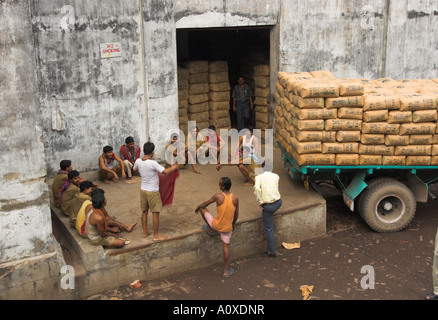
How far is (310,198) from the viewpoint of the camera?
31.3 feet

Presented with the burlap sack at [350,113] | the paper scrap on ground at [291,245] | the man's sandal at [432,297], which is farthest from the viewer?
the paper scrap on ground at [291,245]

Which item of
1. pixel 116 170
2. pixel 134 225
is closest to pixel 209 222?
pixel 134 225

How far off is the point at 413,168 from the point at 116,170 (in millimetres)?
5441

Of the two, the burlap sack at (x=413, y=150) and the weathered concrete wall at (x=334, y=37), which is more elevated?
the weathered concrete wall at (x=334, y=37)

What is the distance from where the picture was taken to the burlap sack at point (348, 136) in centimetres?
866

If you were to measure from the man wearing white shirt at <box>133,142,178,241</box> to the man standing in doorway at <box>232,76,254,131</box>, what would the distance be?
611cm

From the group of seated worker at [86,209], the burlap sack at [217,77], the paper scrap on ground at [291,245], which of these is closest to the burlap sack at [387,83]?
the paper scrap on ground at [291,245]

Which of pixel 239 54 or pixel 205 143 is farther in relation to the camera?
pixel 239 54

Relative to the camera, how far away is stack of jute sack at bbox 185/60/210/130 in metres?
13.1

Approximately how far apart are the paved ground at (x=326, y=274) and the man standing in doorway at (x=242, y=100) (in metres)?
4.99

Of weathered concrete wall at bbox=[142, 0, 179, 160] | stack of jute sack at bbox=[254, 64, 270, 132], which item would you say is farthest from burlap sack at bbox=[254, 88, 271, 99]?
weathered concrete wall at bbox=[142, 0, 179, 160]

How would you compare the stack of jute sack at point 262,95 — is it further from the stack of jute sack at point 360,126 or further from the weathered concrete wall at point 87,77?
the stack of jute sack at point 360,126

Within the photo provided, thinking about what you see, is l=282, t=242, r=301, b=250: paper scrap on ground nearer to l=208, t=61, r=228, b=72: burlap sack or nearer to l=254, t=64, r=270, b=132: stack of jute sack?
l=254, t=64, r=270, b=132: stack of jute sack

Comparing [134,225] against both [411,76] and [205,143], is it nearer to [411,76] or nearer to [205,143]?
[205,143]
